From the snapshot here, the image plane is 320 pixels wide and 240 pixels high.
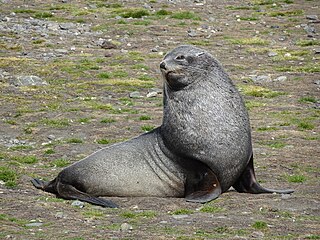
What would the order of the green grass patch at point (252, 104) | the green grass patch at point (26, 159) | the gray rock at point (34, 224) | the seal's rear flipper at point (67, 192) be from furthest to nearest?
the green grass patch at point (252, 104) < the green grass patch at point (26, 159) < the seal's rear flipper at point (67, 192) < the gray rock at point (34, 224)

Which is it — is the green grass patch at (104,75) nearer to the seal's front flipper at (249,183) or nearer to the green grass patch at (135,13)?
the green grass patch at (135,13)

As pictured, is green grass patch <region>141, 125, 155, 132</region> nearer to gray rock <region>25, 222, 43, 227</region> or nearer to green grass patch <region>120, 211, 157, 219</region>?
green grass patch <region>120, 211, 157, 219</region>

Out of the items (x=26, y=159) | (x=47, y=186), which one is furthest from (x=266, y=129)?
(x=47, y=186)

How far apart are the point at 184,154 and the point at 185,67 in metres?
1.17

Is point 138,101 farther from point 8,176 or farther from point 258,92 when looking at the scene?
point 8,176

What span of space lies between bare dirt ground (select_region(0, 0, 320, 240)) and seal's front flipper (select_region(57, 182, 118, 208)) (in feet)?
0.64

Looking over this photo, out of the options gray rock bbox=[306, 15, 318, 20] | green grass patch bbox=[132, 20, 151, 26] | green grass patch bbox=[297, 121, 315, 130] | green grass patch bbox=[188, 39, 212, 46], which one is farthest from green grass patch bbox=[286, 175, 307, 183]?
gray rock bbox=[306, 15, 318, 20]

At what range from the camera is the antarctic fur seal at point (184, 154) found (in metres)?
10.6

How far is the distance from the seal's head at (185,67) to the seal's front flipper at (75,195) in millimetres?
1807

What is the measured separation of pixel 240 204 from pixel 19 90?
10248 mm

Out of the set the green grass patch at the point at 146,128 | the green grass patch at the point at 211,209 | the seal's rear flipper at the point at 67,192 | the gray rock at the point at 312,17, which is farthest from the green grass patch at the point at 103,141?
the gray rock at the point at 312,17

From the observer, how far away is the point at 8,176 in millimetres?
11422

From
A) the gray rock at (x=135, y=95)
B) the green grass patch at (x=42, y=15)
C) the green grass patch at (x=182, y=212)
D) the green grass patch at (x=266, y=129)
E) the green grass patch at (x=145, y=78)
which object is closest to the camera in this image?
the green grass patch at (x=182, y=212)

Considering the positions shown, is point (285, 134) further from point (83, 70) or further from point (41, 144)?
point (83, 70)
